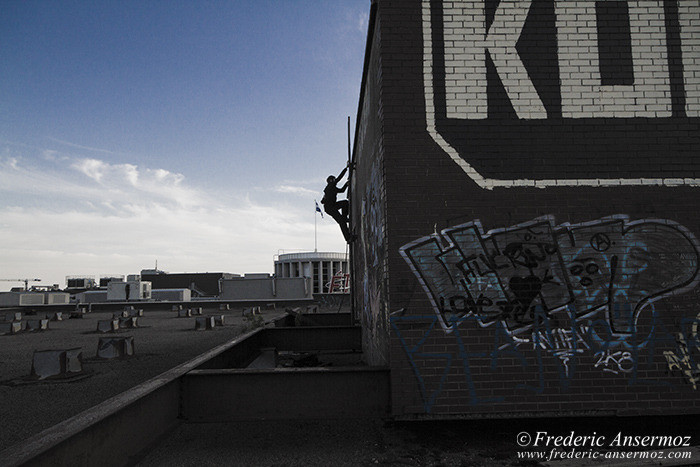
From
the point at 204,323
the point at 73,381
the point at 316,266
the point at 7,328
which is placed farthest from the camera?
the point at 316,266

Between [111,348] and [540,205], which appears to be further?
[111,348]

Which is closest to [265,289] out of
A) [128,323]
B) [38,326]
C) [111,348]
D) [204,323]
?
[128,323]

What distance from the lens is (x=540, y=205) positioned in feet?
17.4

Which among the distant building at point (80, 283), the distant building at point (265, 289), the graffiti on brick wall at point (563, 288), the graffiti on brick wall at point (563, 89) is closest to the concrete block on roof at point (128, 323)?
the graffiti on brick wall at point (563, 288)

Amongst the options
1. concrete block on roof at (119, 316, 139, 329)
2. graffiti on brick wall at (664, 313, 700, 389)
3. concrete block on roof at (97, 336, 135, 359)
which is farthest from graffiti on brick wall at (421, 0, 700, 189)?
concrete block on roof at (119, 316, 139, 329)

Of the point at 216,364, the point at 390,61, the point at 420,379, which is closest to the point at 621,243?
the point at 420,379

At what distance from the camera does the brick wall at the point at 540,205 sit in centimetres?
507

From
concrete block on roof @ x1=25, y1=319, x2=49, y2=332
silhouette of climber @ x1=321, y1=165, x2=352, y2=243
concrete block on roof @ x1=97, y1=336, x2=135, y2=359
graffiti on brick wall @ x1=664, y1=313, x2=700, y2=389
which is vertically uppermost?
silhouette of climber @ x1=321, y1=165, x2=352, y2=243

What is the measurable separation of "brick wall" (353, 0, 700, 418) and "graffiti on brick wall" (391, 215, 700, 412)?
0.02 metres

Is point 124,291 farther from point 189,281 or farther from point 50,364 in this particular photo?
point 50,364

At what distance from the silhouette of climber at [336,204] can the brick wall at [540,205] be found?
201 inches

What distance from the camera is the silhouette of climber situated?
10.6 metres

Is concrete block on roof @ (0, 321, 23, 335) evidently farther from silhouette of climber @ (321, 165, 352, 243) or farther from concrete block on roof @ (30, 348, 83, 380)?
silhouette of climber @ (321, 165, 352, 243)

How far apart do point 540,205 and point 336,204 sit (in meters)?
6.75
